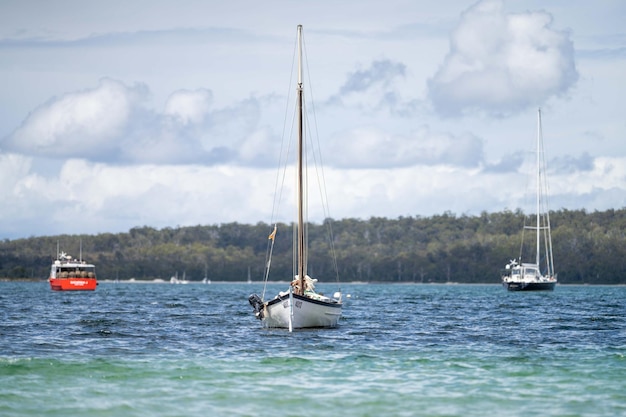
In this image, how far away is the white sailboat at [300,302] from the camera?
57969 millimetres

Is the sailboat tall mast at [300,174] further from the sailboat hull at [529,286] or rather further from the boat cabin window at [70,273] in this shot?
the boat cabin window at [70,273]

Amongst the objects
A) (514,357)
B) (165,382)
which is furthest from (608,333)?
(165,382)

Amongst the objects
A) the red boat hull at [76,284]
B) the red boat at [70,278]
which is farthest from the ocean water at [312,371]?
the red boat at [70,278]

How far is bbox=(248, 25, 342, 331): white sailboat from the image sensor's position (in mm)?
57969

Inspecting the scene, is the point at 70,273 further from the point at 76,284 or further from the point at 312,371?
the point at 312,371

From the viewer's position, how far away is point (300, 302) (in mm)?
57875

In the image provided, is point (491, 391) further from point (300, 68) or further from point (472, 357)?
point (300, 68)

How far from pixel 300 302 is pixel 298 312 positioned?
57 centimetres

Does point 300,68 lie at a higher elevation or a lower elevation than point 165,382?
higher

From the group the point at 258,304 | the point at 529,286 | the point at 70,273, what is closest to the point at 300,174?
the point at 258,304

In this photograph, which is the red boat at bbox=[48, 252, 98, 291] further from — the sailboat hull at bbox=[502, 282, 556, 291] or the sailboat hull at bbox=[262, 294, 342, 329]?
the sailboat hull at bbox=[262, 294, 342, 329]

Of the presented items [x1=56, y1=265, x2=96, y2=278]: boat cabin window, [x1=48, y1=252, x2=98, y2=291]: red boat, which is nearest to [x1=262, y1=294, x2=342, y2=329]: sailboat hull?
[x1=48, y1=252, x2=98, y2=291]: red boat

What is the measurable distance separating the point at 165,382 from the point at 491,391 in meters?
11.5

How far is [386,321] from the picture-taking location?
76.1m
